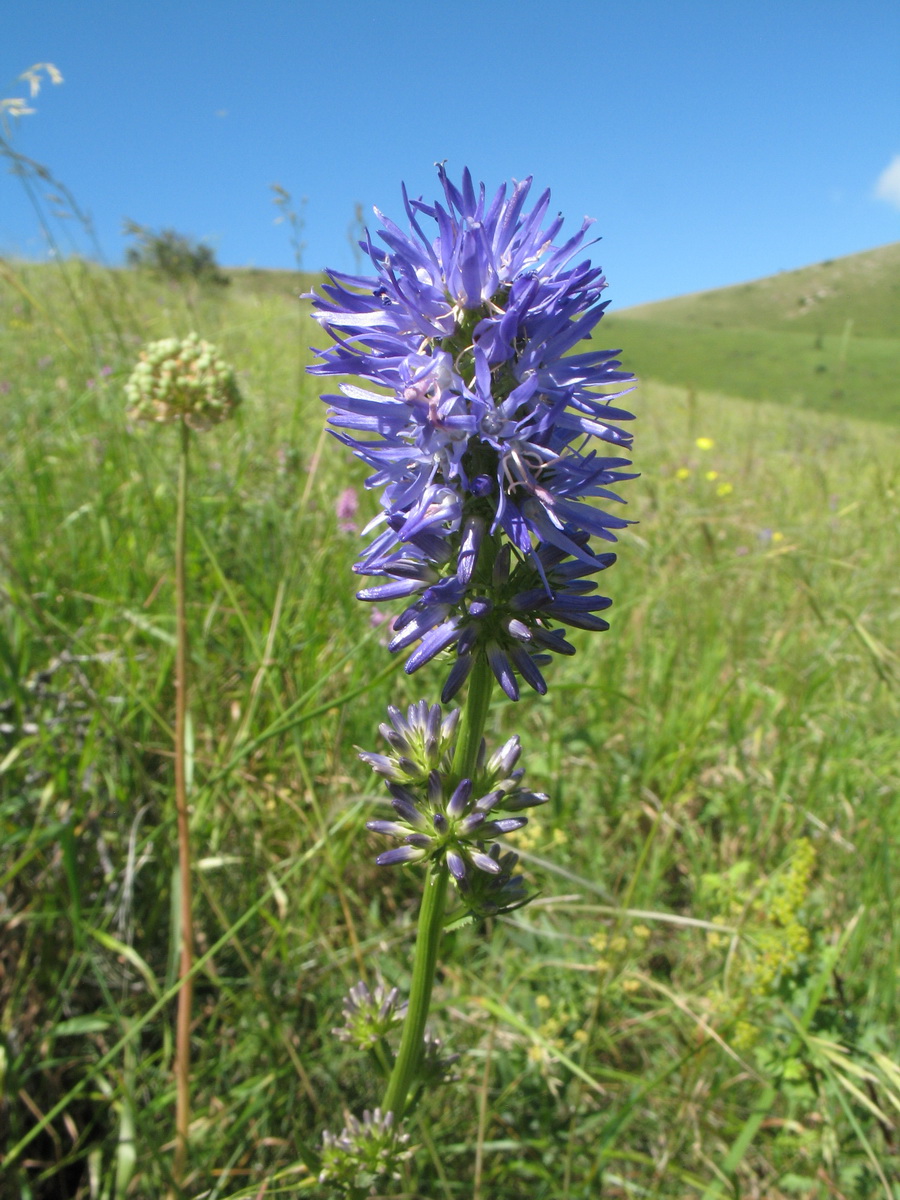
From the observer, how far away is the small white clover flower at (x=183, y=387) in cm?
319

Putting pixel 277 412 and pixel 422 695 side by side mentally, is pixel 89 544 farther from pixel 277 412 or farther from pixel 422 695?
pixel 277 412

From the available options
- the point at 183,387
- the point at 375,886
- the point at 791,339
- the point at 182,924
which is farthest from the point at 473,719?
the point at 791,339

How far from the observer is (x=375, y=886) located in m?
3.54

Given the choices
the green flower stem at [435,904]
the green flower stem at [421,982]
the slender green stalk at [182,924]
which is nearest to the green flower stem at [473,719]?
the green flower stem at [435,904]

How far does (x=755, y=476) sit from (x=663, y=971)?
7.40 metres

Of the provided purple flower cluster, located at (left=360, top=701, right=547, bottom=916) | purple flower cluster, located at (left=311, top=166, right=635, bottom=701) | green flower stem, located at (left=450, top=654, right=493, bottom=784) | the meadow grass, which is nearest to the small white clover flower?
the meadow grass

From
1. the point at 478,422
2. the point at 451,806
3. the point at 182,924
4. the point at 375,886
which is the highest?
the point at 478,422

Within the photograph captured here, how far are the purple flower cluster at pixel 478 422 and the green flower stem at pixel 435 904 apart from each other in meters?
0.08

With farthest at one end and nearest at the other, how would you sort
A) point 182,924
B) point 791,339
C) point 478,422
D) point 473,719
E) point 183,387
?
point 791,339
point 183,387
point 182,924
point 473,719
point 478,422

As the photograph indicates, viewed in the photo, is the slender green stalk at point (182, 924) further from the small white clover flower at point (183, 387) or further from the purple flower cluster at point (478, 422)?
the purple flower cluster at point (478, 422)

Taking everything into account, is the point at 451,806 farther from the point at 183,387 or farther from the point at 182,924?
the point at 183,387

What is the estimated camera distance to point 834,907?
3.54m

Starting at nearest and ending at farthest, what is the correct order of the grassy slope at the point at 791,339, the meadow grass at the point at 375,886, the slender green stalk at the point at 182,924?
1. the slender green stalk at the point at 182,924
2. the meadow grass at the point at 375,886
3. the grassy slope at the point at 791,339

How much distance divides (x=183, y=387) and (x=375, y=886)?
8.02 ft
